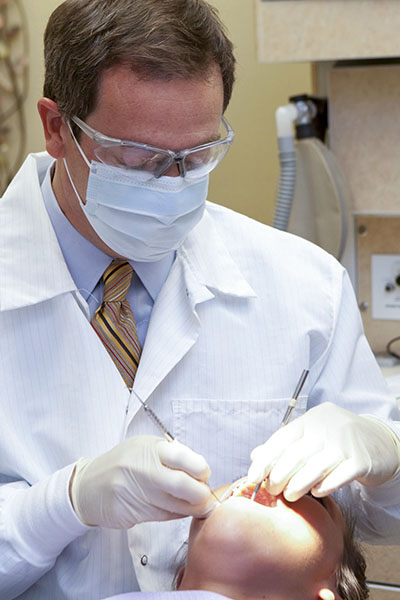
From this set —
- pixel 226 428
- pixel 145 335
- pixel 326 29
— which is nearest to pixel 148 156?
pixel 145 335

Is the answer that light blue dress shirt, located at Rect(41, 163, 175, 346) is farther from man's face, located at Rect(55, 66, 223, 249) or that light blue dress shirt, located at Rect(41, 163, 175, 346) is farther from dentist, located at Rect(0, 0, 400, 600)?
man's face, located at Rect(55, 66, 223, 249)

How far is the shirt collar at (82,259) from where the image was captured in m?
1.41

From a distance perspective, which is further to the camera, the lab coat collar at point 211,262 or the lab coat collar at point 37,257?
the lab coat collar at point 211,262

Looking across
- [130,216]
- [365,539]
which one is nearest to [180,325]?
[130,216]

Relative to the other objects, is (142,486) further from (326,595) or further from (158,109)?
(158,109)

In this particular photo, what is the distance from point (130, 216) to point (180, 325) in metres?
0.22

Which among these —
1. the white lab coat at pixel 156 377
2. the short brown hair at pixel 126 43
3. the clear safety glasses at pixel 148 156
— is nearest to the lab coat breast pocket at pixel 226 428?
the white lab coat at pixel 156 377

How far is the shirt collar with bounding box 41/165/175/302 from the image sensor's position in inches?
55.4

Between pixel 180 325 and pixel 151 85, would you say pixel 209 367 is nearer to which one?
pixel 180 325

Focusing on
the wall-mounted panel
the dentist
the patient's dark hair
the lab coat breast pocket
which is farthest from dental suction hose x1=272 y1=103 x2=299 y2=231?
the patient's dark hair

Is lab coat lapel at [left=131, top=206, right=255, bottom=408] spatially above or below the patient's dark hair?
above

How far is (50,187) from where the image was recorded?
1461 mm

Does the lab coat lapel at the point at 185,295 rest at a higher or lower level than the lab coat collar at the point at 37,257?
lower

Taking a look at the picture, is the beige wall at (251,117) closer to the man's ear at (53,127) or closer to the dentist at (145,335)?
the dentist at (145,335)
